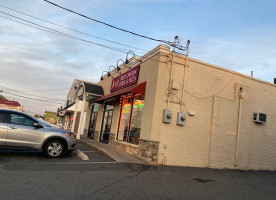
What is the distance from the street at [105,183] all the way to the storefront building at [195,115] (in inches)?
75.1

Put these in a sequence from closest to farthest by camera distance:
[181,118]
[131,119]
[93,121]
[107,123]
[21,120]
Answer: [21,120] → [181,118] → [131,119] → [107,123] → [93,121]

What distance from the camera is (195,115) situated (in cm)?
1068

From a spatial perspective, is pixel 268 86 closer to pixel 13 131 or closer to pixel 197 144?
pixel 197 144

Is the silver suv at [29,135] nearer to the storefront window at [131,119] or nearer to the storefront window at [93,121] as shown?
the storefront window at [131,119]

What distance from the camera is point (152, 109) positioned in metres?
9.96

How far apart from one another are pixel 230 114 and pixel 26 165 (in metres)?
9.02

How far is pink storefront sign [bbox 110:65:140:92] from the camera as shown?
12.2 meters

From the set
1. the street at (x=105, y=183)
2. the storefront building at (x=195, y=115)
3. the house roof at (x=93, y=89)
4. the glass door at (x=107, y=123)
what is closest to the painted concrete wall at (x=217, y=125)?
the storefront building at (x=195, y=115)

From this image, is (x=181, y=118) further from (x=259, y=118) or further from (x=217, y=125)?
(x=259, y=118)

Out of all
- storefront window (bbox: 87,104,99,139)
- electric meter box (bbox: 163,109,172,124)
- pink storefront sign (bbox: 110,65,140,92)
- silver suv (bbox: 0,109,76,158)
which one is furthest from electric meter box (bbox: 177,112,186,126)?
storefront window (bbox: 87,104,99,139)

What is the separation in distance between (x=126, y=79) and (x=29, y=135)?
20.4 feet

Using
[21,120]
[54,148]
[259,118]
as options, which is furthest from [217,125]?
[21,120]

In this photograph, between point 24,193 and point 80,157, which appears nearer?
point 24,193

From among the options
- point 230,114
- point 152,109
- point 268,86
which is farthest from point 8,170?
point 268,86
